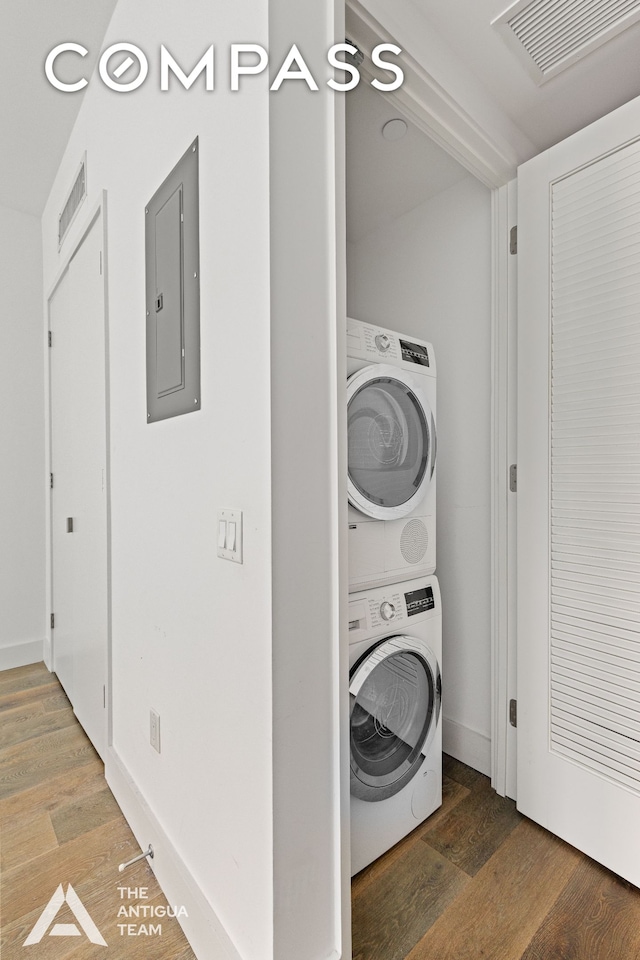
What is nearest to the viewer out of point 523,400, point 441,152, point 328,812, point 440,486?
point 328,812

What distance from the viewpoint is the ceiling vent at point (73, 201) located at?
2.09 meters

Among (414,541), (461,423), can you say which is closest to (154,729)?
(414,541)

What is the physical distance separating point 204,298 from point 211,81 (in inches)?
19.5

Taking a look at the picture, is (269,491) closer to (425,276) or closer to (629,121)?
(629,121)

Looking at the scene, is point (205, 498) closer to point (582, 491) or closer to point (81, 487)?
point (582, 491)

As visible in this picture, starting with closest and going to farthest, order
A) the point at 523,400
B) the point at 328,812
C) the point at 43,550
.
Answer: the point at 328,812 → the point at 523,400 → the point at 43,550

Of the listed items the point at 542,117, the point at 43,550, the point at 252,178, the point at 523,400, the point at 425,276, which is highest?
the point at 542,117

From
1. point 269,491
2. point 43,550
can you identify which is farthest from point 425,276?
point 43,550

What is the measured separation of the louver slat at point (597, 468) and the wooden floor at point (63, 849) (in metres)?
1.28

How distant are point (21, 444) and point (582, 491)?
2992 millimetres

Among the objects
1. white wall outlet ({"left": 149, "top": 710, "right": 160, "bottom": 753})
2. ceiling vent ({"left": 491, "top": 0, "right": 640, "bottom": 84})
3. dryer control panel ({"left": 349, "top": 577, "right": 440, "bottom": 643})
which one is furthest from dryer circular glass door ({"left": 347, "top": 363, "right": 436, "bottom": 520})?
ceiling vent ({"left": 491, "top": 0, "right": 640, "bottom": 84})

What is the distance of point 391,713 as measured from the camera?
1480mm

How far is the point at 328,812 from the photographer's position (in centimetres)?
103

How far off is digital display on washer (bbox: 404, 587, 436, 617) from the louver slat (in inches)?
15.7
